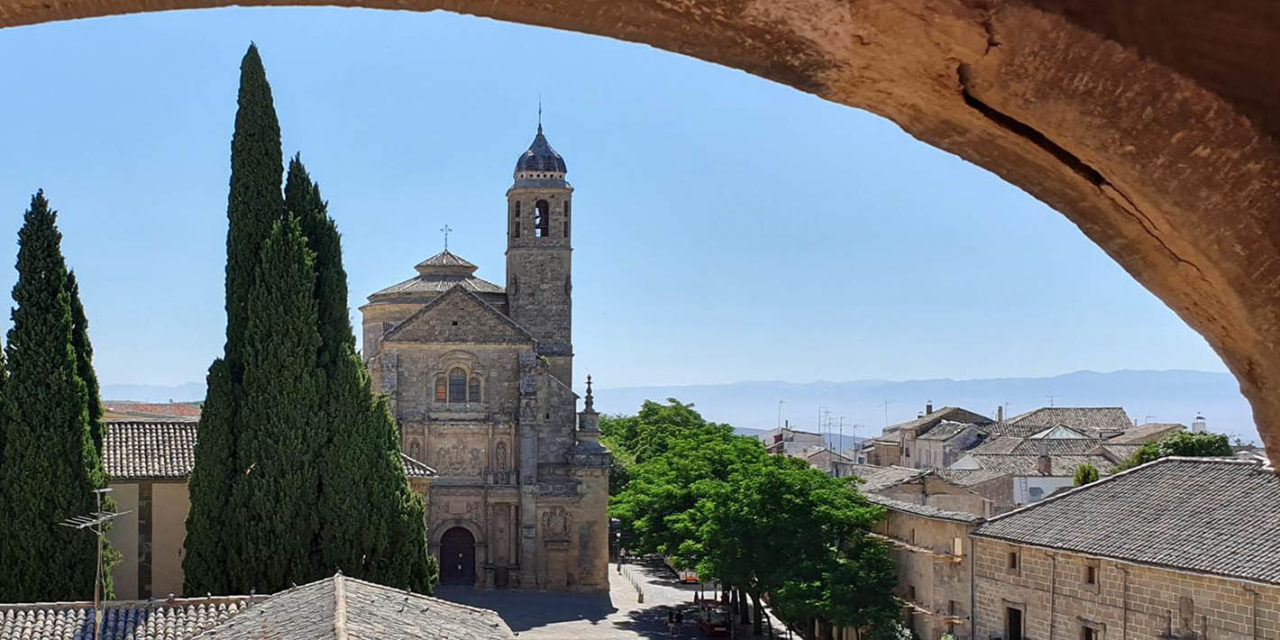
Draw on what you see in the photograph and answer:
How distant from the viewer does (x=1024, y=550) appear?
26625 mm

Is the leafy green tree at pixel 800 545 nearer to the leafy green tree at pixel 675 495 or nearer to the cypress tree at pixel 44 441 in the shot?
the leafy green tree at pixel 675 495

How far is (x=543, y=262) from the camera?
47.5 metres

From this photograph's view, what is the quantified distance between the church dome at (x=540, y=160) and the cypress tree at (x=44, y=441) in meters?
22.6

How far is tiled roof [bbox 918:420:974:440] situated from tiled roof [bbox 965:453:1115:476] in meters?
18.2

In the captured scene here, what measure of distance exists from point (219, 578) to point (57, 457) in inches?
160

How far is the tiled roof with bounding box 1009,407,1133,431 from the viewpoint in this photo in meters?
82.3

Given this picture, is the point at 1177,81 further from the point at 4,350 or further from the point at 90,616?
the point at 4,350

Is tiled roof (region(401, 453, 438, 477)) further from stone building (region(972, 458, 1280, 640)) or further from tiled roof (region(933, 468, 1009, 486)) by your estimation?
tiled roof (region(933, 468, 1009, 486))

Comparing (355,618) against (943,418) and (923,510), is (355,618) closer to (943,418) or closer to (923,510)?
(923,510)

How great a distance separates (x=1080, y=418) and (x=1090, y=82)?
86.3 m

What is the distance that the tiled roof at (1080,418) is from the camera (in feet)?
270

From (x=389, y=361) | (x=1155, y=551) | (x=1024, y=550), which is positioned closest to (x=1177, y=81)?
(x=1155, y=551)

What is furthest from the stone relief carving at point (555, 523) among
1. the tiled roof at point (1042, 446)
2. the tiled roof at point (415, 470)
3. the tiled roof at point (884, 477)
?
the tiled roof at point (1042, 446)

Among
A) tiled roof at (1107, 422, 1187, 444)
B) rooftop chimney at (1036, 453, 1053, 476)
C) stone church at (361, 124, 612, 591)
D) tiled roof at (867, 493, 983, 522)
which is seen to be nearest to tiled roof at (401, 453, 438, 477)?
stone church at (361, 124, 612, 591)
